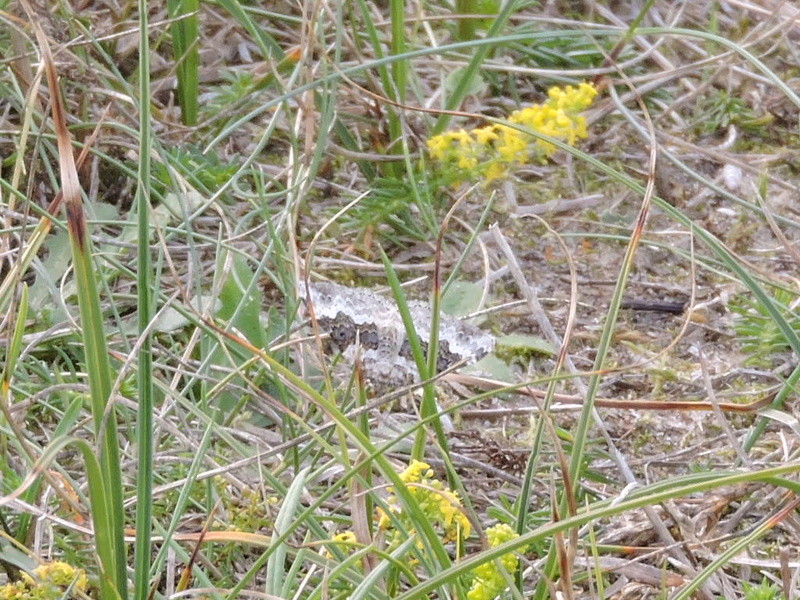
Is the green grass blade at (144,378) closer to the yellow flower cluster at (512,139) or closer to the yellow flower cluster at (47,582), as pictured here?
the yellow flower cluster at (47,582)

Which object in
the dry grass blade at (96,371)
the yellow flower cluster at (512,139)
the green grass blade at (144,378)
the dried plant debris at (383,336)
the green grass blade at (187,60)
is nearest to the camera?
the dry grass blade at (96,371)

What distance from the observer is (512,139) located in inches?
70.1

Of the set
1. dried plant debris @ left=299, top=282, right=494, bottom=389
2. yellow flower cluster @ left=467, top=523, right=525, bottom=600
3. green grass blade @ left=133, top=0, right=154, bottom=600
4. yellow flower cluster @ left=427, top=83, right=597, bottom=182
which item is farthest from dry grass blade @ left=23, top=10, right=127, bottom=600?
yellow flower cluster @ left=427, top=83, right=597, bottom=182

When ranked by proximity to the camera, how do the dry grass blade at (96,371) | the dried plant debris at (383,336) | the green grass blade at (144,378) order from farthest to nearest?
→ the dried plant debris at (383,336), the green grass blade at (144,378), the dry grass blade at (96,371)

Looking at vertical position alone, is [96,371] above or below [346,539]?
above

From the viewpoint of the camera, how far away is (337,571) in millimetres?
881

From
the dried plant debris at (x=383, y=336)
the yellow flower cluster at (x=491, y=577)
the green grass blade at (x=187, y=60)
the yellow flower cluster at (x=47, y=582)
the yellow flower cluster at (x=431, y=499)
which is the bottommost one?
the dried plant debris at (x=383, y=336)

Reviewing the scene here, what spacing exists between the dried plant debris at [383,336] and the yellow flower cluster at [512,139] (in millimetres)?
413

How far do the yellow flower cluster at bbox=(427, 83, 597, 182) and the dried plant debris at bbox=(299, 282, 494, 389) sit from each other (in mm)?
413

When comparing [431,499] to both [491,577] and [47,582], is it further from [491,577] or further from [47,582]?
[47,582]

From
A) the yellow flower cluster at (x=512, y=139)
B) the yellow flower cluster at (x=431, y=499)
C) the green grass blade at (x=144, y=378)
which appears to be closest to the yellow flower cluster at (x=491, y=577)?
the yellow flower cluster at (x=431, y=499)

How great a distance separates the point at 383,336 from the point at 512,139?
19.9 inches

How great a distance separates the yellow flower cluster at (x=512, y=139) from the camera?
5.72 ft

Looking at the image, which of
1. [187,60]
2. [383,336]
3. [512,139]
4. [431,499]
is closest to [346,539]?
[431,499]
